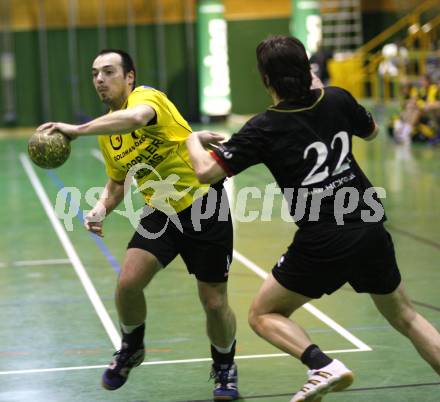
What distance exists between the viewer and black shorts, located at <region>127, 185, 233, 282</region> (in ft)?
20.1

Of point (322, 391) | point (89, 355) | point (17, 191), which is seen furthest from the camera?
point (17, 191)

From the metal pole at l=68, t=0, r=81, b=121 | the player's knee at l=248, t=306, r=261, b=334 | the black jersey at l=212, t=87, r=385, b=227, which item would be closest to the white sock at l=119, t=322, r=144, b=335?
the player's knee at l=248, t=306, r=261, b=334

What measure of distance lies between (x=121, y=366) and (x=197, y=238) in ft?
3.07

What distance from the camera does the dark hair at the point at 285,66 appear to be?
4.95 m

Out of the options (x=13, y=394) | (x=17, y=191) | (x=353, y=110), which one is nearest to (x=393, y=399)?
(x=353, y=110)

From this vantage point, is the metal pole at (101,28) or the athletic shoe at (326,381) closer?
the athletic shoe at (326,381)

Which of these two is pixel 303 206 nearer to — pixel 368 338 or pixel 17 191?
pixel 368 338

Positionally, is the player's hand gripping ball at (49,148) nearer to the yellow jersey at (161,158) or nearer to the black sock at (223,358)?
the yellow jersey at (161,158)

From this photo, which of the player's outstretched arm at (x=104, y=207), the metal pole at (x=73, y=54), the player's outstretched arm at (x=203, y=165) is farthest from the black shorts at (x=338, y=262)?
the metal pole at (x=73, y=54)

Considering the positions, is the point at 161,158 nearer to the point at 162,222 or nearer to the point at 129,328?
the point at 162,222

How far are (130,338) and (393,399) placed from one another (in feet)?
5.44

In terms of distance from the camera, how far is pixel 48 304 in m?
9.06

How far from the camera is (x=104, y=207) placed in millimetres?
6512

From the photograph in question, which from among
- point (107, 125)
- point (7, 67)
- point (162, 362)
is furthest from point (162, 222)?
point (7, 67)
